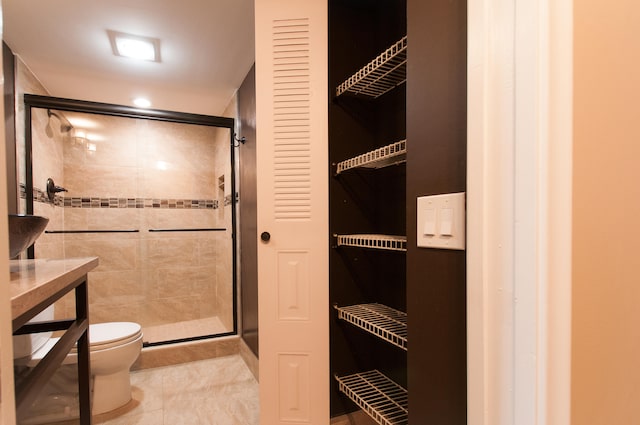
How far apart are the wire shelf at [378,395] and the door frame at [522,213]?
2.09 ft

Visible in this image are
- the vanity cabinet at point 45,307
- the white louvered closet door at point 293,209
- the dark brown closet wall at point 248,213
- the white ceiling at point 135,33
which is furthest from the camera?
the dark brown closet wall at point 248,213

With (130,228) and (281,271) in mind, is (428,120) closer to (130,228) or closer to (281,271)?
(281,271)

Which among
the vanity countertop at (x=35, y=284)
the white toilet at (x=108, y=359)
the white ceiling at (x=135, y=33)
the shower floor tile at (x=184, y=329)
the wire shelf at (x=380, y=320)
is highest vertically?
the white ceiling at (x=135, y=33)

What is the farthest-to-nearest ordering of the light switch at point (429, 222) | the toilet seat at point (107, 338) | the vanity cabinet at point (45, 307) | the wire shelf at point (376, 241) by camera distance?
1. the toilet seat at point (107, 338)
2. the wire shelf at point (376, 241)
3. the light switch at point (429, 222)
4. the vanity cabinet at point (45, 307)

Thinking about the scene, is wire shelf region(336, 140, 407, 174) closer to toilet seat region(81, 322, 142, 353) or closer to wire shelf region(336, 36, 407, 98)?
wire shelf region(336, 36, 407, 98)

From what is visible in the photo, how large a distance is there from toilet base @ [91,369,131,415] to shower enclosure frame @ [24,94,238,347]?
1.89ft

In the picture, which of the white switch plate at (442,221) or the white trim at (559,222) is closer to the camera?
the white trim at (559,222)

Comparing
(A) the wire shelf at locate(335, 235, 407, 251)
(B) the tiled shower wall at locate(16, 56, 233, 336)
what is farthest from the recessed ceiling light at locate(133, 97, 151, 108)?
(A) the wire shelf at locate(335, 235, 407, 251)

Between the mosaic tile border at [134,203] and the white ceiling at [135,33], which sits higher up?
the white ceiling at [135,33]

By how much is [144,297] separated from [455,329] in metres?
3.11

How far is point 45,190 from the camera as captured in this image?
230 centimetres

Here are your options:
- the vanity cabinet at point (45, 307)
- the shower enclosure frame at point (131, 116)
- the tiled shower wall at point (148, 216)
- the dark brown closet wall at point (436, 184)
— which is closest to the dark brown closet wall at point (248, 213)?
the shower enclosure frame at point (131, 116)

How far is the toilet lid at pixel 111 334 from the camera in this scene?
175cm

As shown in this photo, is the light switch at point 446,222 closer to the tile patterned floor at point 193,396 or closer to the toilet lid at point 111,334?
the tile patterned floor at point 193,396
